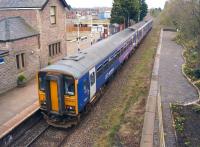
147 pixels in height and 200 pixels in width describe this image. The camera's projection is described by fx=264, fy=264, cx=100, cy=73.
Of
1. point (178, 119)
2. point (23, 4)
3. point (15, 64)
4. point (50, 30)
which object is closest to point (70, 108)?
point (178, 119)

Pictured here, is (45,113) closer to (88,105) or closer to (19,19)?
(88,105)

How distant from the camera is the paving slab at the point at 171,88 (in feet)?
39.0

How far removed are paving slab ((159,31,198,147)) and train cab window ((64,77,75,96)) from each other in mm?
4473

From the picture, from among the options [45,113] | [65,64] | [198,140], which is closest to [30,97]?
[45,113]

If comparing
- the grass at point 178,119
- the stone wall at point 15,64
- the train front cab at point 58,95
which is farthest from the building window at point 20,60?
the grass at point 178,119

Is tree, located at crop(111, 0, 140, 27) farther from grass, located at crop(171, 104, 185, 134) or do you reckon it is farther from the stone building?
grass, located at crop(171, 104, 185, 134)

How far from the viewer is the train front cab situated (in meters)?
11.9

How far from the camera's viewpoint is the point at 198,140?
10703 millimetres

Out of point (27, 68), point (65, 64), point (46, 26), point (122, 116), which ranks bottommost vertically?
point (122, 116)

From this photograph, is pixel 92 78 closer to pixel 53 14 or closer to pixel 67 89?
pixel 67 89

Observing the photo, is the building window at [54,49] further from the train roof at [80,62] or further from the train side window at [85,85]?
the train side window at [85,85]

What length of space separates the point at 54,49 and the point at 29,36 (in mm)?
4597

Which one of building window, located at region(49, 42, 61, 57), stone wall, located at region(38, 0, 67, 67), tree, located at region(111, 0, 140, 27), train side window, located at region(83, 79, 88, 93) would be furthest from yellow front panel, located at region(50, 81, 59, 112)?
tree, located at region(111, 0, 140, 27)

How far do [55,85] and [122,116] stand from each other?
395 cm
